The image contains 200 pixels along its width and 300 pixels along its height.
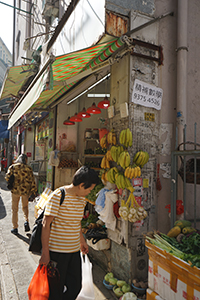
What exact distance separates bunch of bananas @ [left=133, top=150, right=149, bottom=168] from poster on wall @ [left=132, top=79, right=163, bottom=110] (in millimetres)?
851

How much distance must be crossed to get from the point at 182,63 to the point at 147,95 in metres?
0.90

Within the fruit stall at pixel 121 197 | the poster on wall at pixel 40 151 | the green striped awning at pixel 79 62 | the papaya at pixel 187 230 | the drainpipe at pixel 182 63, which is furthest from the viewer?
the poster on wall at pixel 40 151

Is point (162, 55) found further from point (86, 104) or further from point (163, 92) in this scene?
point (86, 104)

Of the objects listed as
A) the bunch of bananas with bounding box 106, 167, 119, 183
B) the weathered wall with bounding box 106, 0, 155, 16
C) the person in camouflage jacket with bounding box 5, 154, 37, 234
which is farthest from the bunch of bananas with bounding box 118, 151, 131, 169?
the person in camouflage jacket with bounding box 5, 154, 37, 234

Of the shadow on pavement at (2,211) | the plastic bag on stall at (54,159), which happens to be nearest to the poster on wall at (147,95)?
the plastic bag on stall at (54,159)

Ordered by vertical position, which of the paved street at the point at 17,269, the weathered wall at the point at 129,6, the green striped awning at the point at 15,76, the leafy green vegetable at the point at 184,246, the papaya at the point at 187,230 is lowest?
the paved street at the point at 17,269

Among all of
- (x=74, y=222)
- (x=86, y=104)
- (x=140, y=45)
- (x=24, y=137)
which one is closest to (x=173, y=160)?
(x=74, y=222)

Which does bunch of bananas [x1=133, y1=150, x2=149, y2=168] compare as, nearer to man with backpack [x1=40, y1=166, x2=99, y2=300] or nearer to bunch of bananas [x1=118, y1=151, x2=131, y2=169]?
bunch of bananas [x1=118, y1=151, x2=131, y2=169]

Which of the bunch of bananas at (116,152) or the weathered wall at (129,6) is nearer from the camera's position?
the weathered wall at (129,6)

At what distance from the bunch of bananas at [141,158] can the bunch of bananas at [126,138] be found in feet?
0.68

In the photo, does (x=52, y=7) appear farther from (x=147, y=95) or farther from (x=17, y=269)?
(x=17, y=269)

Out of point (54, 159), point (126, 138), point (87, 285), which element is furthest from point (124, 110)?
point (54, 159)

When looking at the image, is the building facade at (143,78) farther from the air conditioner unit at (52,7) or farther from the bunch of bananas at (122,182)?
the air conditioner unit at (52,7)

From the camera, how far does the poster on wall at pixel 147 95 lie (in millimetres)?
3588
